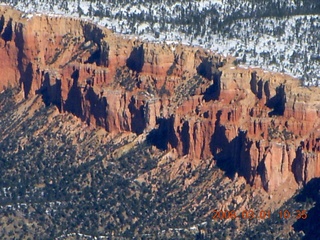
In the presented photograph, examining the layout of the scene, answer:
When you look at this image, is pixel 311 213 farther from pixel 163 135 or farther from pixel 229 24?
pixel 229 24

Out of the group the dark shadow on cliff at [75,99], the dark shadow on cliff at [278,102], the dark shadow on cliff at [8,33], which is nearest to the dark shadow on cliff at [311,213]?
the dark shadow on cliff at [278,102]

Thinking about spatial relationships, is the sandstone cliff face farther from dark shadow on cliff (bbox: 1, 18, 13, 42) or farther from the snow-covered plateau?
the snow-covered plateau

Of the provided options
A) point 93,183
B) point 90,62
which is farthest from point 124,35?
point 93,183

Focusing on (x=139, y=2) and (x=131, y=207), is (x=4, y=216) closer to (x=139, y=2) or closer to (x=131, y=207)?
(x=131, y=207)

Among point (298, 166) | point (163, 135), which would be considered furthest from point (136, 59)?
point (298, 166)

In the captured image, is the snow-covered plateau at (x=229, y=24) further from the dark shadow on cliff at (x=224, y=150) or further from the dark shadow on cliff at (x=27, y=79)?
the dark shadow on cliff at (x=224, y=150)
